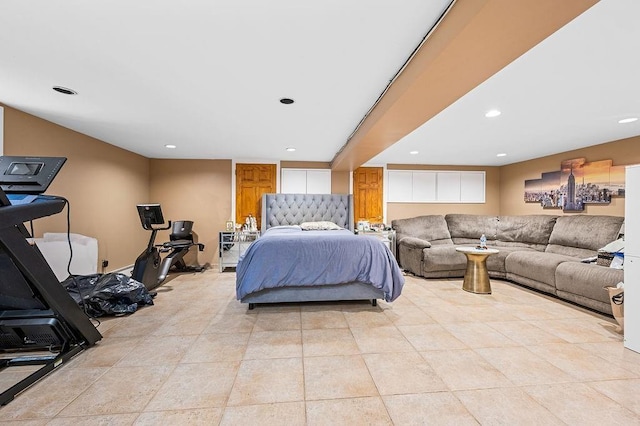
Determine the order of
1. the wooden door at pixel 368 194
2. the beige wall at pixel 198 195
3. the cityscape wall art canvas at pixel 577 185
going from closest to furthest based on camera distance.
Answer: the cityscape wall art canvas at pixel 577 185 < the beige wall at pixel 198 195 < the wooden door at pixel 368 194

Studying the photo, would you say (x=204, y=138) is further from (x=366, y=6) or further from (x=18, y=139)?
(x=366, y=6)

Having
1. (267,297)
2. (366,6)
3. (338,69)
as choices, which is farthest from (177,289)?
(366,6)

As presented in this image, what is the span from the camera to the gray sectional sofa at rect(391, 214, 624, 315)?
3150 mm

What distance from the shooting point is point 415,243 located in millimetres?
4766

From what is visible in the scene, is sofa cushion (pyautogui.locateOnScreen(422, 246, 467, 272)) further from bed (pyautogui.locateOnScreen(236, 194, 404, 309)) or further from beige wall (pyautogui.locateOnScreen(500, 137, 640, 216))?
beige wall (pyautogui.locateOnScreen(500, 137, 640, 216))

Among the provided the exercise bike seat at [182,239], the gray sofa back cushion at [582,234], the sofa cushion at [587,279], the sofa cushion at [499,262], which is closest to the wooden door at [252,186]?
the exercise bike seat at [182,239]

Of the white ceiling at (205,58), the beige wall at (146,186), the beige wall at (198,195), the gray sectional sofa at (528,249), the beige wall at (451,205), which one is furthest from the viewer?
the beige wall at (451,205)

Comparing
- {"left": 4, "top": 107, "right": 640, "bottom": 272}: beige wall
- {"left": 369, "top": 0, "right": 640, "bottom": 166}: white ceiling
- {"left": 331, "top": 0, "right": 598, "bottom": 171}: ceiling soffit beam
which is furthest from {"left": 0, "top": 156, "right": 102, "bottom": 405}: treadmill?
{"left": 369, "top": 0, "right": 640, "bottom": 166}: white ceiling

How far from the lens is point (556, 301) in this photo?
3418 mm

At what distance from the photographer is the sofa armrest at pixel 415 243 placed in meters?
4.64

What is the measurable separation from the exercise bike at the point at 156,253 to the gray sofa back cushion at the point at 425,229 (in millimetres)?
3977

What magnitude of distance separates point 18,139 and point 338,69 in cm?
357

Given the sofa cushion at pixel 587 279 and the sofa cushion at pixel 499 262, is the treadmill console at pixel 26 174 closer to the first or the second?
the sofa cushion at pixel 587 279

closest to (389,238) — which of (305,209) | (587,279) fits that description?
(305,209)
